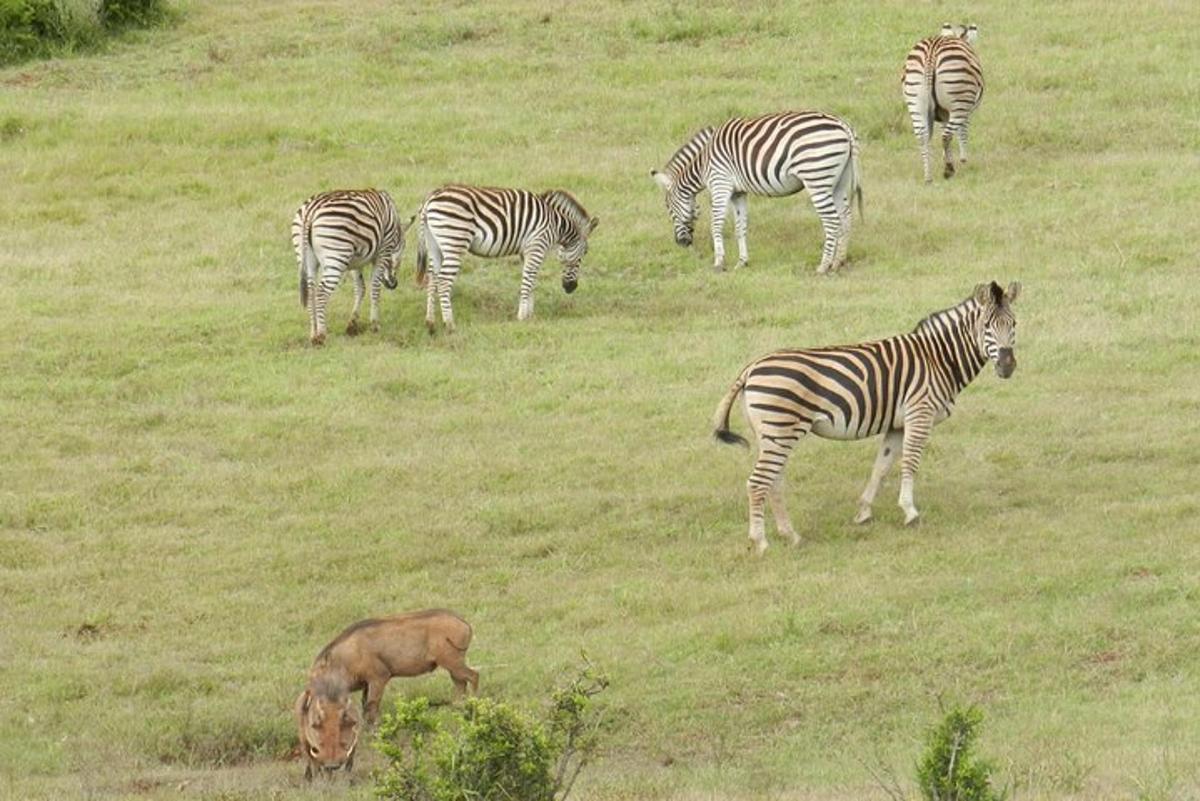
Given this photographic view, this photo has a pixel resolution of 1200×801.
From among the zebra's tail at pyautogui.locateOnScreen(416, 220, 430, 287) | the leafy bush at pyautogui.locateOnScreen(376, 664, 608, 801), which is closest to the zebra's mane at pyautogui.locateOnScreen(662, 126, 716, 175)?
the zebra's tail at pyautogui.locateOnScreen(416, 220, 430, 287)

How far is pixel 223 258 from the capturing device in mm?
24625

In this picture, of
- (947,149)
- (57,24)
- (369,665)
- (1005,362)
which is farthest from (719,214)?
(57,24)

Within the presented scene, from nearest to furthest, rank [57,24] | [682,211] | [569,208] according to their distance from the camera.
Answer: [569,208]
[682,211]
[57,24]

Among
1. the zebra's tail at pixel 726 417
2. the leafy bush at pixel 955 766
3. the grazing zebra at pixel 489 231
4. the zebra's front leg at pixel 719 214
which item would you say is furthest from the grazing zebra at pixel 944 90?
the leafy bush at pixel 955 766

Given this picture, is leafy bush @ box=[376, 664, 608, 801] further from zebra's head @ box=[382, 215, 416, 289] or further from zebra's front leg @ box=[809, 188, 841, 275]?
zebra's front leg @ box=[809, 188, 841, 275]

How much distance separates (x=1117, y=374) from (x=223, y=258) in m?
10.6

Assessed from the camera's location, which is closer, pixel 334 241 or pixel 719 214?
pixel 334 241

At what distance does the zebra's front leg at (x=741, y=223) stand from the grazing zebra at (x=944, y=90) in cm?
310

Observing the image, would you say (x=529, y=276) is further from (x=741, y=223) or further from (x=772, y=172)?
(x=772, y=172)

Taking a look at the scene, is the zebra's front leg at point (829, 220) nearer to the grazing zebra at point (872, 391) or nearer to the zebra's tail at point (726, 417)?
the grazing zebra at point (872, 391)

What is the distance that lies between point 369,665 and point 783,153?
1280 cm

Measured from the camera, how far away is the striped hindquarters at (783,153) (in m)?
23.8

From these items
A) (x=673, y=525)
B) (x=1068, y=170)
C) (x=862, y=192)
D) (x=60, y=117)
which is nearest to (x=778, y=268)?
(x=862, y=192)

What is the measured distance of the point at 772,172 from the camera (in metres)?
24.0
